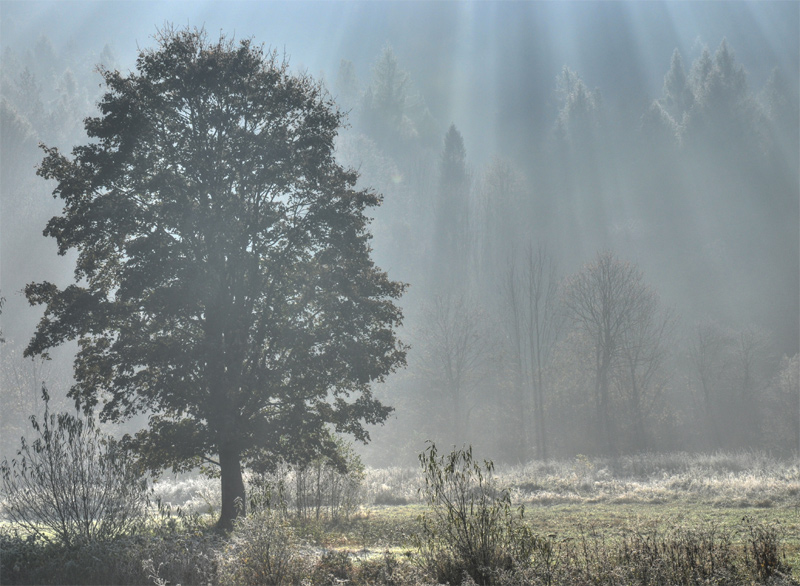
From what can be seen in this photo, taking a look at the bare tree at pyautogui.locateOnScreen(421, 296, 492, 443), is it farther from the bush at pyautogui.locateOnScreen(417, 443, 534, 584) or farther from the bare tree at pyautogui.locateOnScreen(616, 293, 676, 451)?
the bush at pyautogui.locateOnScreen(417, 443, 534, 584)

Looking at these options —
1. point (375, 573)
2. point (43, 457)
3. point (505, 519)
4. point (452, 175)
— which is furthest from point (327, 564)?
point (452, 175)

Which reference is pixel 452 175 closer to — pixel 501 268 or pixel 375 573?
pixel 501 268

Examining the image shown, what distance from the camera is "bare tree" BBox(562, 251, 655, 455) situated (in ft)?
153

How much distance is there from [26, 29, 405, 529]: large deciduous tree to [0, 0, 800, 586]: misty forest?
84 mm

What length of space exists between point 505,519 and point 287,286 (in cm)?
965

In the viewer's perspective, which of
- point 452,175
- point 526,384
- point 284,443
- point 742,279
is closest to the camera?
point 284,443

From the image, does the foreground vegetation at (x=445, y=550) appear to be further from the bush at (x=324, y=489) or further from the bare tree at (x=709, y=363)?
the bare tree at (x=709, y=363)

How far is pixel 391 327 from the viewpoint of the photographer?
17.9 metres

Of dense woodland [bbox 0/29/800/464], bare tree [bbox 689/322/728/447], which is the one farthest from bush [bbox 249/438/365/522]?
bare tree [bbox 689/322/728/447]

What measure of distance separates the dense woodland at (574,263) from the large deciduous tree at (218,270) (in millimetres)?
33670

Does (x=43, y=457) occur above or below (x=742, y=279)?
below

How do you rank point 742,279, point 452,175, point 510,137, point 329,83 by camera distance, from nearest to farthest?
point 742,279, point 452,175, point 510,137, point 329,83

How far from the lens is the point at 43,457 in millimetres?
10891

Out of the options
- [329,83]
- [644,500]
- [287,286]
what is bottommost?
[644,500]
